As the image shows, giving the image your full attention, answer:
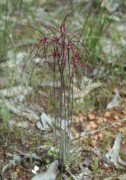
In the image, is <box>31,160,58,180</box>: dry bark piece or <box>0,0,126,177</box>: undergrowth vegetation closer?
<box>31,160,58,180</box>: dry bark piece

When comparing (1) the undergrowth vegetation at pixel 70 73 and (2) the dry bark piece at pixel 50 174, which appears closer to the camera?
→ (2) the dry bark piece at pixel 50 174

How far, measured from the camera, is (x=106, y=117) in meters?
3.01

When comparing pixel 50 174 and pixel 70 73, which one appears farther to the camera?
pixel 70 73

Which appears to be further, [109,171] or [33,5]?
[33,5]

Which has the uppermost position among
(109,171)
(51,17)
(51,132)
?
(51,17)

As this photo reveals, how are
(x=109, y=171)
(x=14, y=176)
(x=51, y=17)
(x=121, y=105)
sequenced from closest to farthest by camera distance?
1. (x=14, y=176)
2. (x=109, y=171)
3. (x=121, y=105)
4. (x=51, y=17)

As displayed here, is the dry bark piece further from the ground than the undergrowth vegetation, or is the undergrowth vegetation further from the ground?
the undergrowth vegetation

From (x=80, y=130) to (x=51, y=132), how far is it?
0.62 feet

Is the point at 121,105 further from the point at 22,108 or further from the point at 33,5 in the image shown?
the point at 33,5

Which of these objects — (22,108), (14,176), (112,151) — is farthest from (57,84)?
(14,176)

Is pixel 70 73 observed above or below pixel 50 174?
above

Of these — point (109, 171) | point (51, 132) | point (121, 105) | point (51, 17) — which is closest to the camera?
point (109, 171)

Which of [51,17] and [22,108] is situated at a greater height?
[51,17]

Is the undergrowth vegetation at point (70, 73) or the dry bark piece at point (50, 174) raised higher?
the undergrowth vegetation at point (70, 73)
